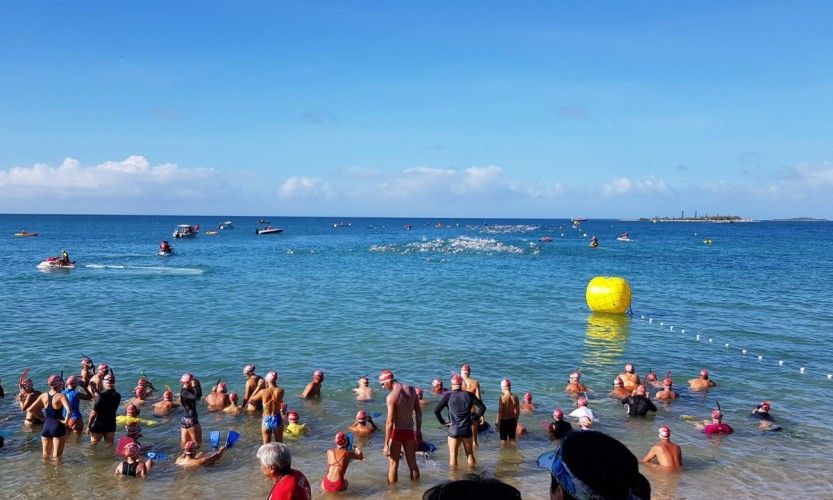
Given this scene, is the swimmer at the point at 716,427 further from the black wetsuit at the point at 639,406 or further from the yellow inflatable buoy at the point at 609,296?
the yellow inflatable buoy at the point at 609,296

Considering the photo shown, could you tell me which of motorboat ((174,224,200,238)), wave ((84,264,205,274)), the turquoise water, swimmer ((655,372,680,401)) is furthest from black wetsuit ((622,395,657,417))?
motorboat ((174,224,200,238))

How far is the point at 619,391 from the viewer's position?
15.6 metres

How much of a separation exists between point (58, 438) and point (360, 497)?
5727mm

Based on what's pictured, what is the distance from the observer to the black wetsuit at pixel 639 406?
13906 millimetres

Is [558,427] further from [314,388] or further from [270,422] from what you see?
[314,388]

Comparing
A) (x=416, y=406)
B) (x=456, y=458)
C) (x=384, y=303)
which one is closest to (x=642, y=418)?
(x=456, y=458)

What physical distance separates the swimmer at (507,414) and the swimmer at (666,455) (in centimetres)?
244

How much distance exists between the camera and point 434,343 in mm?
21672

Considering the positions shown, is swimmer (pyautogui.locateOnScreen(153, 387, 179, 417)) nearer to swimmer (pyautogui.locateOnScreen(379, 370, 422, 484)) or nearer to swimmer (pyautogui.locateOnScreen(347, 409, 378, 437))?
swimmer (pyautogui.locateOnScreen(347, 409, 378, 437))

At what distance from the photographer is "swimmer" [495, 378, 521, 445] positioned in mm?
11773

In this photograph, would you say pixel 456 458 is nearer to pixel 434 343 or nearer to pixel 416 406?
pixel 416 406

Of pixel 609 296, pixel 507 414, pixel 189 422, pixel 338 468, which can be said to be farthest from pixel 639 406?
pixel 609 296

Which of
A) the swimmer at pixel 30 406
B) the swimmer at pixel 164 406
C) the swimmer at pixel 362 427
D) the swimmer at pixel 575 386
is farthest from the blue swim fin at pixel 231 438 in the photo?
the swimmer at pixel 575 386

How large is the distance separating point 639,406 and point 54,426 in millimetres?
11815
